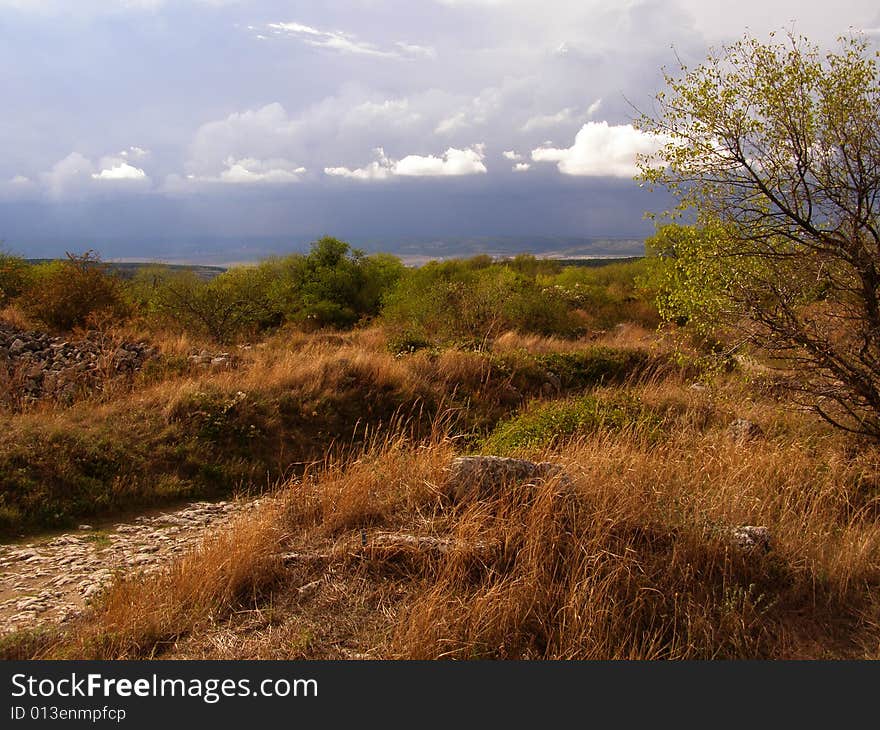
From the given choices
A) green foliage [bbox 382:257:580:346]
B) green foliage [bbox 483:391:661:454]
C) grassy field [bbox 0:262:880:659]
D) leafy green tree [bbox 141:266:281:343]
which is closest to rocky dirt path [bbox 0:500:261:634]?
grassy field [bbox 0:262:880:659]

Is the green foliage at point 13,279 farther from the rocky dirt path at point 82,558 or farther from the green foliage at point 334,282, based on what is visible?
the rocky dirt path at point 82,558

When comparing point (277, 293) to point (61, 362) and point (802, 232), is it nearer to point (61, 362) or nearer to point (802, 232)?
point (61, 362)

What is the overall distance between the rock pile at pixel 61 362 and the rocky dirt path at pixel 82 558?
346 centimetres

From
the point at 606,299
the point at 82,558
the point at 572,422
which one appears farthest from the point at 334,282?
the point at 82,558

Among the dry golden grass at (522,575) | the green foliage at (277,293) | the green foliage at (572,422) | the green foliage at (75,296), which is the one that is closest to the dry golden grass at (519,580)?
the dry golden grass at (522,575)

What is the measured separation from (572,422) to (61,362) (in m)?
8.26

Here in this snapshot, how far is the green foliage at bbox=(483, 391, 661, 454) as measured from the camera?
7.40 m

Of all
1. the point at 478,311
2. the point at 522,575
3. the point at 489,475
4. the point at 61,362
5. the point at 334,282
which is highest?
the point at 334,282

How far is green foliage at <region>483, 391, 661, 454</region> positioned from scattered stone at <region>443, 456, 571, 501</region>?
1.96m

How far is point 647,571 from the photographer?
152 inches

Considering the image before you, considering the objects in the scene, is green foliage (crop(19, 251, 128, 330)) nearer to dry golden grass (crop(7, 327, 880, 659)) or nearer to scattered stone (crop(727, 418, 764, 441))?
dry golden grass (crop(7, 327, 880, 659))

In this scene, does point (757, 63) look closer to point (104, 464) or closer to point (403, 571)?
point (403, 571)

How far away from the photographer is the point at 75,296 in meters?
15.3

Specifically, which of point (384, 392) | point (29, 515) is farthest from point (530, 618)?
point (384, 392)
